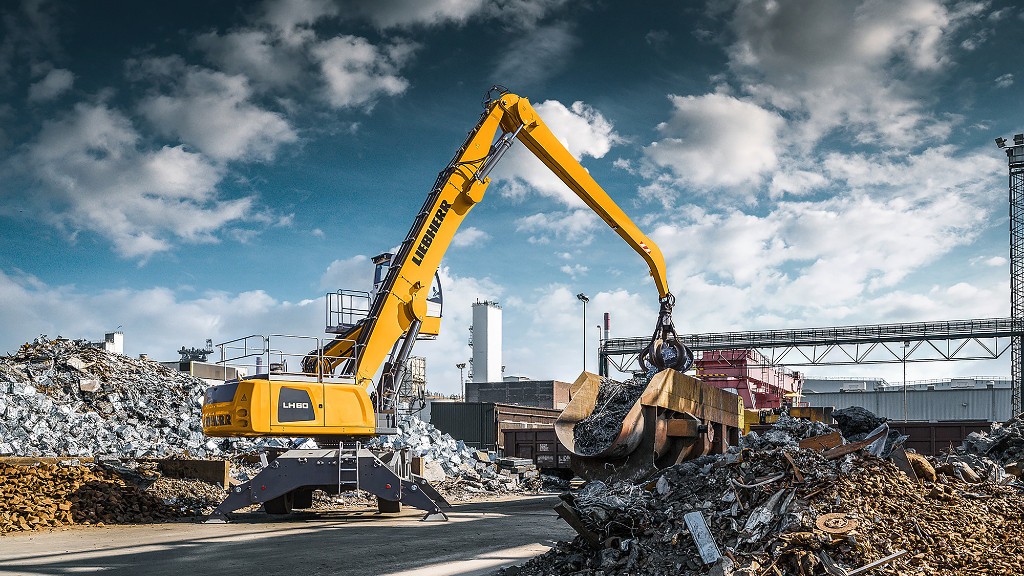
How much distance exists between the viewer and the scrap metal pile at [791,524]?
6.20m

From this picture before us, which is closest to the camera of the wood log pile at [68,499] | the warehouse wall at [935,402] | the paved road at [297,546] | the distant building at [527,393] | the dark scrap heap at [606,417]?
the paved road at [297,546]

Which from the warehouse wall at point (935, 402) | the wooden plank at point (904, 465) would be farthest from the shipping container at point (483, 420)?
the warehouse wall at point (935, 402)

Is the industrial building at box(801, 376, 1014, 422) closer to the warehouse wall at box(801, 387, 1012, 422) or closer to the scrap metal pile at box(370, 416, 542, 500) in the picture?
the warehouse wall at box(801, 387, 1012, 422)

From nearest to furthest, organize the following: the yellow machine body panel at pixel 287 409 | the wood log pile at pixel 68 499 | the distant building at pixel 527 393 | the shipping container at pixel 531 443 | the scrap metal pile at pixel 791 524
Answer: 1. the scrap metal pile at pixel 791 524
2. the yellow machine body panel at pixel 287 409
3. the wood log pile at pixel 68 499
4. the shipping container at pixel 531 443
5. the distant building at pixel 527 393

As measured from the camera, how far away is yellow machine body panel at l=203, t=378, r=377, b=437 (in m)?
11.9

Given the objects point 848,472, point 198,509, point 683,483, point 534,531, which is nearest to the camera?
point 848,472

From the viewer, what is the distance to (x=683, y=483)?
802 centimetres

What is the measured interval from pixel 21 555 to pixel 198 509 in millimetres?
4327

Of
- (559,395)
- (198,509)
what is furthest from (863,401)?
(198,509)

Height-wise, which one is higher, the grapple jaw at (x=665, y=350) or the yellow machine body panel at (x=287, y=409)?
the grapple jaw at (x=665, y=350)

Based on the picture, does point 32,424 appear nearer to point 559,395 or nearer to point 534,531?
point 534,531

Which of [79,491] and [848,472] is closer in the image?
[848,472]

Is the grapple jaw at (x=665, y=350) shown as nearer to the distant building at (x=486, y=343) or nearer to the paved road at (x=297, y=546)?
the paved road at (x=297, y=546)

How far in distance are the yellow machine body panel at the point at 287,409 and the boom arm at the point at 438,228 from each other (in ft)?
2.48
